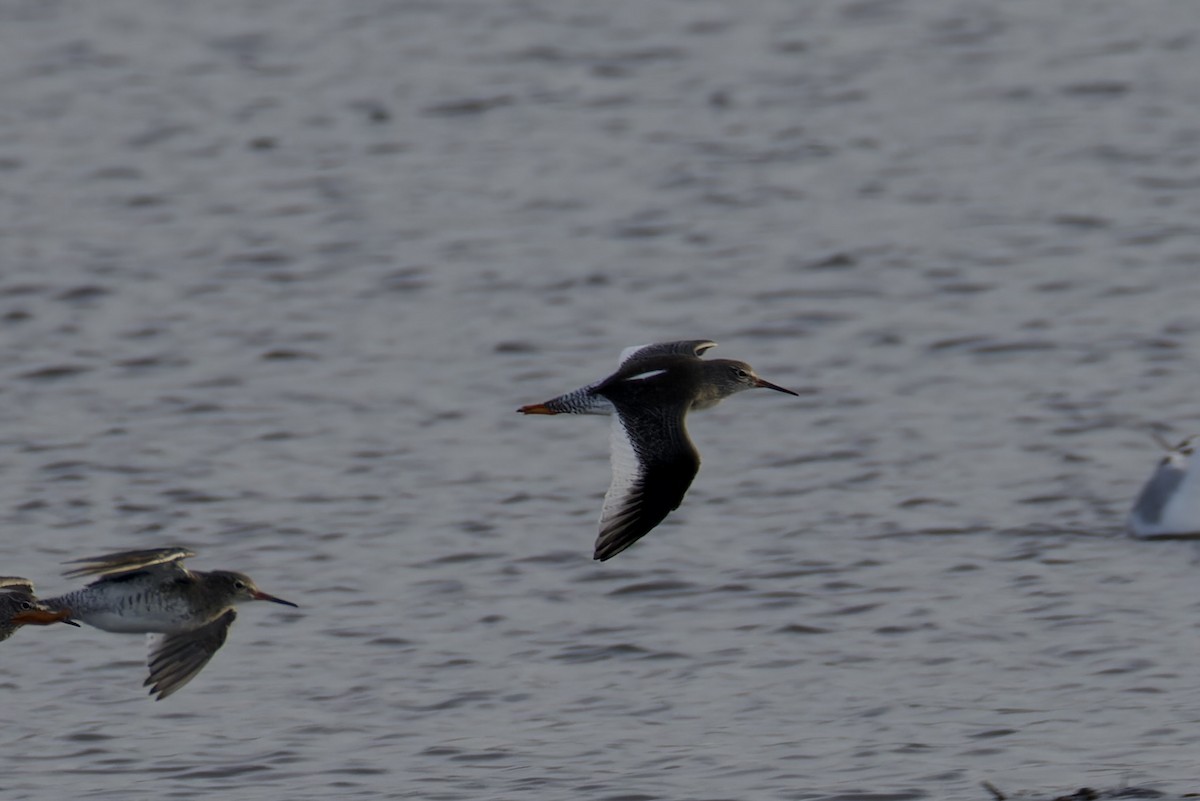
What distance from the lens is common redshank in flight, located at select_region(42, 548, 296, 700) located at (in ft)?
32.9

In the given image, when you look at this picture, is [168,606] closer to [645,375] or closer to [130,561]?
[130,561]

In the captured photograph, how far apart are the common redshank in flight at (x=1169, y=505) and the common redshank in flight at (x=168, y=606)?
16.5 feet

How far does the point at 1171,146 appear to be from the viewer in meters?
21.1

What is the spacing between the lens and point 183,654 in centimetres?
1040

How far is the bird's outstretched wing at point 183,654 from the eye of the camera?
1030 cm

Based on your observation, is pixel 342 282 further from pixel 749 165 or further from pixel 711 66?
pixel 711 66

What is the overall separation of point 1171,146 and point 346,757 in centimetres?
1264

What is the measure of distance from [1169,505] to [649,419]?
4.55 m

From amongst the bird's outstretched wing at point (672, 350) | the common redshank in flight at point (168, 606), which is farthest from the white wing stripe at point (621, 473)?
the common redshank in flight at point (168, 606)

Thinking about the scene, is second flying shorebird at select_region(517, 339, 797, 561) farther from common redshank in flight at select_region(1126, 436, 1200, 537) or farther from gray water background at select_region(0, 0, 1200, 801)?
common redshank in flight at select_region(1126, 436, 1200, 537)

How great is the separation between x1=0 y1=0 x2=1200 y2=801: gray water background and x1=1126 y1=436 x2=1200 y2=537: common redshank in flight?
0.57ft

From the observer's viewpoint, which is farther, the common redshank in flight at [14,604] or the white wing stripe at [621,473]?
the common redshank in flight at [14,604]

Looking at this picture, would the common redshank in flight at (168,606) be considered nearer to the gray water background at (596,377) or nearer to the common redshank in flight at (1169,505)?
the gray water background at (596,377)

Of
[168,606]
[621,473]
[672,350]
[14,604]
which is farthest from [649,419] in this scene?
[14,604]
